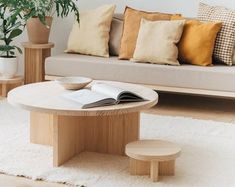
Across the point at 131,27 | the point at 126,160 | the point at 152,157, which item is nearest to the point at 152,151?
the point at 152,157

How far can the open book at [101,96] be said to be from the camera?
2.99m

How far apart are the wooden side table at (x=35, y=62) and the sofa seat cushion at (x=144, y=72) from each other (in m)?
0.34

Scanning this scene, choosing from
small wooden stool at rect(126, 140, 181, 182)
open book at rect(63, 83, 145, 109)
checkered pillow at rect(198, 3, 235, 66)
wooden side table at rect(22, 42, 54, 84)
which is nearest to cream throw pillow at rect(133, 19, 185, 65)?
checkered pillow at rect(198, 3, 235, 66)

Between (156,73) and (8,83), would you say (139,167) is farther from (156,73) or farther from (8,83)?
(8,83)

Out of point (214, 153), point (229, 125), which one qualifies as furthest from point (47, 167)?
point (229, 125)

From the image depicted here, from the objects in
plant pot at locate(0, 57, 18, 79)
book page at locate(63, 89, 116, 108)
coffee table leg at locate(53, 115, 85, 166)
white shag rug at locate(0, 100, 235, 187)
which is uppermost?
book page at locate(63, 89, 116, 108)

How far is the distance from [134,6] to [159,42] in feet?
2.96

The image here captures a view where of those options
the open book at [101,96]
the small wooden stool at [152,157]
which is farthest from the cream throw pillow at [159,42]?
the small wooden stool at [152,157]

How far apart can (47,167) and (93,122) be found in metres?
0.46

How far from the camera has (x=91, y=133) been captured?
3365mm

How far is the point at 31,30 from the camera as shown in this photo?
5.16 meters

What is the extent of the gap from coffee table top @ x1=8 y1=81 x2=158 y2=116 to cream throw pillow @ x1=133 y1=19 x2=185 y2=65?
46.3 inches

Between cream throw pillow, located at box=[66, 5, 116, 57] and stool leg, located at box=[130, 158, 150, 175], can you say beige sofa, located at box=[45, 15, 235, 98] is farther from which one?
stool leg, located at box=[130, 158, 150, 175]

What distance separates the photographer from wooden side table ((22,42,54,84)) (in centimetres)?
514
